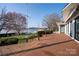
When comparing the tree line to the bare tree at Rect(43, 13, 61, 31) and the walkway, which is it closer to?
the walkway

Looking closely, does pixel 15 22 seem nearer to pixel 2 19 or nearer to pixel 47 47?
pixel 2 19

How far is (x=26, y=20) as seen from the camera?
721cm

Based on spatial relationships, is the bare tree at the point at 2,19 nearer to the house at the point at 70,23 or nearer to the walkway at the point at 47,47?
the walkway at the point at 47,47

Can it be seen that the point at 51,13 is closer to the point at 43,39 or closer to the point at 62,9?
the point at 62,9

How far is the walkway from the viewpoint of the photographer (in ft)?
23.0

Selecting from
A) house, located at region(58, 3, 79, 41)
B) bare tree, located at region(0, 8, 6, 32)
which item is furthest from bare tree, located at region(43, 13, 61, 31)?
bare tree, located at region(0, 8, 6, 32)

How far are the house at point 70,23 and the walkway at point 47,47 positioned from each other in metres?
0.17

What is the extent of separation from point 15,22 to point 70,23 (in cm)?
161

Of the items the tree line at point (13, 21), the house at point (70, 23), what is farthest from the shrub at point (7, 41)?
the house at point (70, 23)

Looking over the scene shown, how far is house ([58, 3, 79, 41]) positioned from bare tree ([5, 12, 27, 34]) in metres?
1.08

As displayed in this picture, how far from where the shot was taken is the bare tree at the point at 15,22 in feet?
23.5

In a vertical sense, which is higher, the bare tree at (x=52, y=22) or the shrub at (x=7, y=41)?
the bare tree at (x=52, y=22)

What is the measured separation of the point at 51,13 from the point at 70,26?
69cm

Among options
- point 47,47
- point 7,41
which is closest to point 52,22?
point 47,47
